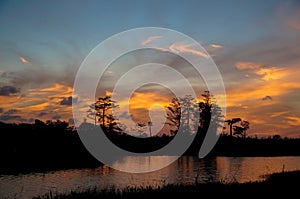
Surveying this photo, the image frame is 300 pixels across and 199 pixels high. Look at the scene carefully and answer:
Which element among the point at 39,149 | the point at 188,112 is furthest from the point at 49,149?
the point at 188,112

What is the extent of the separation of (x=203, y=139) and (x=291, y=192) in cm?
7269

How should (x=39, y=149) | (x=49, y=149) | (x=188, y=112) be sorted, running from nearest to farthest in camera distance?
1. (x=39, y=149)
2. (x=49, y=149)
3. (x=188, y=112)

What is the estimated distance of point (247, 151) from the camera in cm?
8481

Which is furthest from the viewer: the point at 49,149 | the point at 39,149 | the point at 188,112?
the point at 188,112

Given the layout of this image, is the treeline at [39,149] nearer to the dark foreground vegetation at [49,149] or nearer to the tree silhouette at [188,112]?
the dark foreground vegetation at [49,149]

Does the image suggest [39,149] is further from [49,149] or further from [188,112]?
[188,112]

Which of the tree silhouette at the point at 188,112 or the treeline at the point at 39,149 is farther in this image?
the tree silhouette at the point at 188,112

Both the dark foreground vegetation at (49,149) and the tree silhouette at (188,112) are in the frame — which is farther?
the tree silhouette at (188,112)

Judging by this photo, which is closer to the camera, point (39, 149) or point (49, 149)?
point (39, 149)

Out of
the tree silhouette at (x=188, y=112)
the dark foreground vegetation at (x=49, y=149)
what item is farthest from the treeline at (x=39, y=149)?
the tree silhouette at (x=188, y=112)

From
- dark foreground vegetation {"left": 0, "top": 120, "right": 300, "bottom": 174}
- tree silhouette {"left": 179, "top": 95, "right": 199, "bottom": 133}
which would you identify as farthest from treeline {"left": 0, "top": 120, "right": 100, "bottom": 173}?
tree silhouette {"left": 179, "top": 95, "right": 199, "bottom": 133}

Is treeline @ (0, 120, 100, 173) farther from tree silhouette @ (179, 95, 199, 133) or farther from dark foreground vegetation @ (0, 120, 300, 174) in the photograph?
tree silhouette @ (179, 95, 199, 133)

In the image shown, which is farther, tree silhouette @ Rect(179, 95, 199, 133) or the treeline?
tree silhouette @ Rect(179, 95, 199, 133)

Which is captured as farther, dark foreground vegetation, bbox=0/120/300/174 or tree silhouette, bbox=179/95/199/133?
tree silhouette, bbox=179/95/199/133
